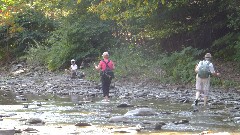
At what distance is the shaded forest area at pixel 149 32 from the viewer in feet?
80.0

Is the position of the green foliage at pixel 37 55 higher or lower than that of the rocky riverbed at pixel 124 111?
higher

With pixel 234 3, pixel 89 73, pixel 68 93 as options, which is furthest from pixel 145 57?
pixel 68 93

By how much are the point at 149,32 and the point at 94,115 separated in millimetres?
14752

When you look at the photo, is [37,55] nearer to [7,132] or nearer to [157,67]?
[157,67]

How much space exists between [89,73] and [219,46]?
720cm

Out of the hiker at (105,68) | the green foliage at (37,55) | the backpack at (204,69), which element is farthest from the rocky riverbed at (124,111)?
the green foliage at (37,55)

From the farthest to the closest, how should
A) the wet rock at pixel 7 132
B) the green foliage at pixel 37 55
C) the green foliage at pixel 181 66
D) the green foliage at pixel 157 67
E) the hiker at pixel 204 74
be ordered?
the green foliage at pixel 37 55, the green foliage at pixel 157 67, the green foliage at pixel 181 66, the hiker at pixel 204 74, the wet rock at pixel 7 132

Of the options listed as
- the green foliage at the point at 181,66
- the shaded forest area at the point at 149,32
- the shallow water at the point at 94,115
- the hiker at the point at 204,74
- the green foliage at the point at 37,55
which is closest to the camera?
the shallow water at the point at 94,115

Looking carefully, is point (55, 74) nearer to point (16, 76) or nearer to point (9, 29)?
point (16, 76)

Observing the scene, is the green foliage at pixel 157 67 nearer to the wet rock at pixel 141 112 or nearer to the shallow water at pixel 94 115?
the shallow water at pixel 94 115

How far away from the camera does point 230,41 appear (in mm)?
25828

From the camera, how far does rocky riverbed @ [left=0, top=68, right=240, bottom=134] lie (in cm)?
1047

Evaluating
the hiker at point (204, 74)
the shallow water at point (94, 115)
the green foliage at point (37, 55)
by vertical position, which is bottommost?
the shallow water at point (94, 115)

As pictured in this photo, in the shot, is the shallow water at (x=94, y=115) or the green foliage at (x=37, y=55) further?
the green foliage at (x=37, y=55)
